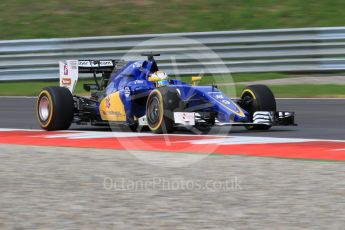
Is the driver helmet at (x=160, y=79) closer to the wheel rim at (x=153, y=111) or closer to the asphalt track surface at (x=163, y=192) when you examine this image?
the wheel rim at (x=153, y=111)

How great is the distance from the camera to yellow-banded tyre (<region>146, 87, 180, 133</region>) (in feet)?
35.7

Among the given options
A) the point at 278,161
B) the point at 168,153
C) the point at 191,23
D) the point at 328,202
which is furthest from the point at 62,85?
the point at 191,23

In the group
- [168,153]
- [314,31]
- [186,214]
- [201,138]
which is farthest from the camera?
[314,31]

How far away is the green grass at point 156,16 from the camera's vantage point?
22344 millimetres

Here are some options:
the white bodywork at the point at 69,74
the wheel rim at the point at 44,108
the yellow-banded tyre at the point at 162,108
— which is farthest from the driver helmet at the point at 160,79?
the wheel rim at the point at 44,108

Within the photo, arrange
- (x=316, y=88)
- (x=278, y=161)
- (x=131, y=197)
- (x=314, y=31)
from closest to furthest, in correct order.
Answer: (x=131, y=197), (x=278, y=161), (x=316, y=88), (x=314, y=31)

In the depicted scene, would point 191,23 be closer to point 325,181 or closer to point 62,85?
point 62,85

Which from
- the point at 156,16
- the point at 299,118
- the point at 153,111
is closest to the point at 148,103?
the point at 153,111

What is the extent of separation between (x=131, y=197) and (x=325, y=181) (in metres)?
1.70

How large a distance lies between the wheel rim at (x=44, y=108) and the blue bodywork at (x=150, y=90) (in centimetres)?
90

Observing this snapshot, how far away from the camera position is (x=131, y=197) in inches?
265

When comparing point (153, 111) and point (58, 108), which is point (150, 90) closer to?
point (153, 111)

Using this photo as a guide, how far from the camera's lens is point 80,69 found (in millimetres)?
12789

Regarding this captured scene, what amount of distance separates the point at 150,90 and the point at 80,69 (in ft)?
5.36
